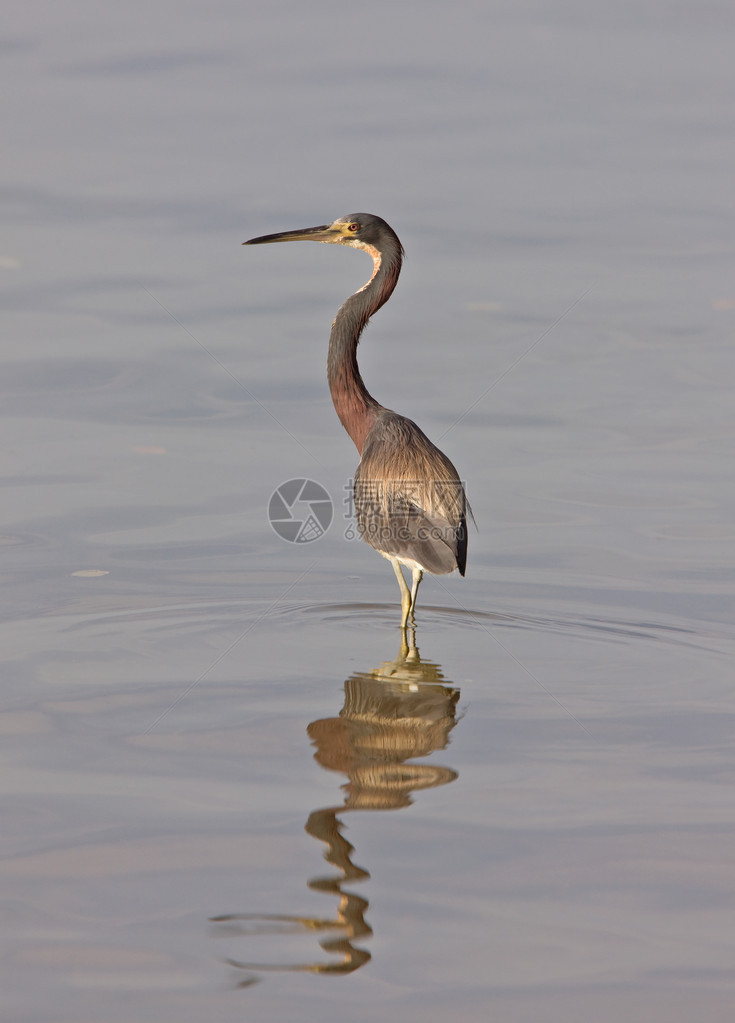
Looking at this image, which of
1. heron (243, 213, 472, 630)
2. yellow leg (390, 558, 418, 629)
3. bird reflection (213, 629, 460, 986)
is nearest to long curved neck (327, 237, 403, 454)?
heron (243, 213, 472, 630)

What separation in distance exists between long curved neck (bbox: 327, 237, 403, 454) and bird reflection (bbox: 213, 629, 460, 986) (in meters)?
1.96

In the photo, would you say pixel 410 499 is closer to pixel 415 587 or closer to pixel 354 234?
pixel 415 587

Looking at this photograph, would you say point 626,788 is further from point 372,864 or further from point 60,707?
point 60,707

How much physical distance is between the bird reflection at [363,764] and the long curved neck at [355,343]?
1.96 metres

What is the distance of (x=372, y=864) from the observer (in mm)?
4887

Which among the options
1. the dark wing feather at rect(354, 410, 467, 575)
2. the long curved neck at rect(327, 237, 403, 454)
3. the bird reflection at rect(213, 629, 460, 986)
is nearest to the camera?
the bird reflection at rect(213, 629, 460, 986)

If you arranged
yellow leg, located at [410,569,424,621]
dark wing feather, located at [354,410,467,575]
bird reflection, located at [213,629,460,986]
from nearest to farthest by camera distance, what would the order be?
bird reflection, located at [213,629,460,986] < dark wing feather, located at [354,410,467,575] < yellow leg, located at [410,569,424,621]

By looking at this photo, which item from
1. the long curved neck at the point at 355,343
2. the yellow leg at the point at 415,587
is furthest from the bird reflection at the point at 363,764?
the long curved neck at the point at 355,343

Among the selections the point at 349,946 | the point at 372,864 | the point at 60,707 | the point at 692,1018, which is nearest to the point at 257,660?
the point at 60,707

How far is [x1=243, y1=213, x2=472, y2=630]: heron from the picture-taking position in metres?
8.33

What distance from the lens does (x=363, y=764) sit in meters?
6.02

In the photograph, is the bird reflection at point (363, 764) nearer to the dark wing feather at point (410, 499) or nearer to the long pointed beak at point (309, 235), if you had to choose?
the dark wing feather at point (410, 499)

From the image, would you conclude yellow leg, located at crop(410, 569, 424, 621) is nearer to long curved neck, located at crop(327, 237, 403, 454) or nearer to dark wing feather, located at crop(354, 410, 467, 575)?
dark wing feather, located at crop(354, 410, 467, 575)

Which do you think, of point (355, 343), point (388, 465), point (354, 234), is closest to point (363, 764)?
point (388, 465)
